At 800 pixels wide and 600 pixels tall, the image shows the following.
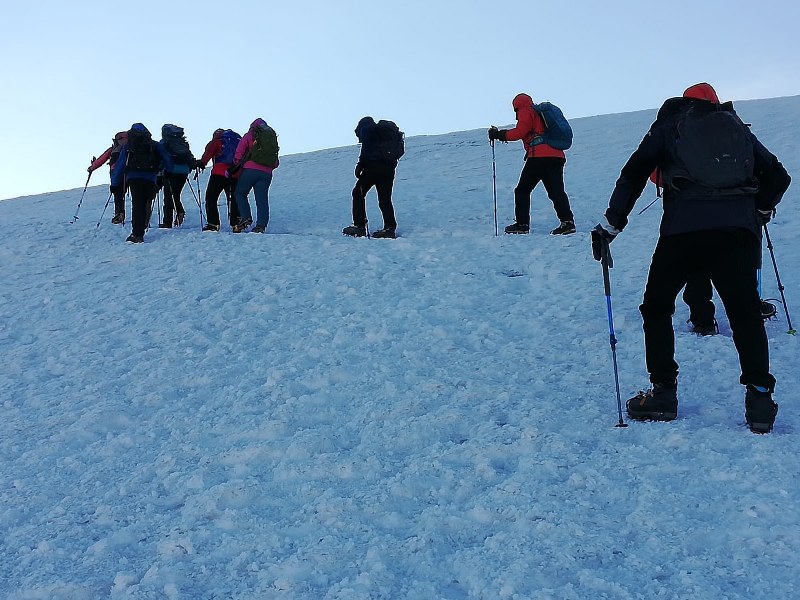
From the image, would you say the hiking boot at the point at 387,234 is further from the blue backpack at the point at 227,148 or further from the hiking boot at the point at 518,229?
the blue backpack at the point at 227,148

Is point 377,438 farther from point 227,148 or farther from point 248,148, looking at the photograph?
point 227,148

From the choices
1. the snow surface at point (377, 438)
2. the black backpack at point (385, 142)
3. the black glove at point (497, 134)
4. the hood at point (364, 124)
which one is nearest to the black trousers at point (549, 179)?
the black glove at point (497, 134)

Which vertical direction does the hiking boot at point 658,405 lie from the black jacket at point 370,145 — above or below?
below

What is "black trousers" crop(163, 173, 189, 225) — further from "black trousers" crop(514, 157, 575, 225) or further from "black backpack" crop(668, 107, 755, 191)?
"black backpack" crop(668, 107, 755, 191)

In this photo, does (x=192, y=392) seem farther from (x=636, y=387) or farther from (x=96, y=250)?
(x=96, y=250)

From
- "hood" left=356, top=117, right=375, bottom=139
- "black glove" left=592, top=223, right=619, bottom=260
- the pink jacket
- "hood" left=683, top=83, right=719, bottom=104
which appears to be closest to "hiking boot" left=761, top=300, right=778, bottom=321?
"black glove" left=592, top=223, right=619, bottom=260

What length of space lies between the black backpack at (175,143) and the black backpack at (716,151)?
8876 millimetres

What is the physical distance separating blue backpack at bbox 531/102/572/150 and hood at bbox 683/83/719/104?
17.3ft

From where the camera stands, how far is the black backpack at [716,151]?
3840 mm

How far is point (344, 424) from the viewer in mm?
4457

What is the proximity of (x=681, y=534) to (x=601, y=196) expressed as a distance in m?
9.99

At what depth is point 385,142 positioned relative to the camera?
32.3ft

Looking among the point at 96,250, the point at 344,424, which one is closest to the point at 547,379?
the point at 344,424

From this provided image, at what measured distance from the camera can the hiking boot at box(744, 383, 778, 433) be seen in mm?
3842
